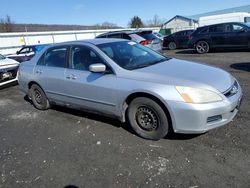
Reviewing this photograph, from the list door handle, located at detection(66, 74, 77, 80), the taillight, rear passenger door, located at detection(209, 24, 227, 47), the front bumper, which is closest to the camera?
the front bumper

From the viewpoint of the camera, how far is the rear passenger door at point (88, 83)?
4604 mm

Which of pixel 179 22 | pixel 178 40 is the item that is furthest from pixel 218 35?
pixel 179 22

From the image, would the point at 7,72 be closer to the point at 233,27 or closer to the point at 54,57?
the point at 54,57

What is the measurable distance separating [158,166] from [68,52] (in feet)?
9.77

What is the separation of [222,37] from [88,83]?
11.7 m

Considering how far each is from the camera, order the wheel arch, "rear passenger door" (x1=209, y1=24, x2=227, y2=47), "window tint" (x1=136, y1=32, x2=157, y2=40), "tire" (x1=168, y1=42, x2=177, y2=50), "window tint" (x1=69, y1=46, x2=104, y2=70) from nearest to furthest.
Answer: the wheel arch → "window tint" (x1=69, y1=46, x2=104, y2=70) → "window tint" (x1=136, y1=32, x2=157, y2=40) → "rear passenger door" (x1=209, y1=24, x2=227, y2=47) → "tire" (x1=168, y1=42, x2=177, y2=50)

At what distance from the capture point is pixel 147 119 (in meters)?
4.32

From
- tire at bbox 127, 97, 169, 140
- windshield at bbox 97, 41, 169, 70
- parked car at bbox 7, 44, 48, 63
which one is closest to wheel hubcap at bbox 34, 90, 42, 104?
windshield at bbox 97, 41, 169, 70

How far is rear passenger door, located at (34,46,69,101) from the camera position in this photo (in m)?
5.51

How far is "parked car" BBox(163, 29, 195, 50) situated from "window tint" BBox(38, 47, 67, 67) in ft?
50.5

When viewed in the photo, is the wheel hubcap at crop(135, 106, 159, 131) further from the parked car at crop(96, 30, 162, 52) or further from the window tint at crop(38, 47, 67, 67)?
the parked car at crop(96, 30, 162, 52)

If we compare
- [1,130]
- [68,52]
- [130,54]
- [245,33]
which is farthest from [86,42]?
[245,33]

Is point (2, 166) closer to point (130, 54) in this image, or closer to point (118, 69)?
point (118, 69)

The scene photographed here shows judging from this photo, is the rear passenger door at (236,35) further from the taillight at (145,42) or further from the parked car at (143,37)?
the taillight at (145,42)
